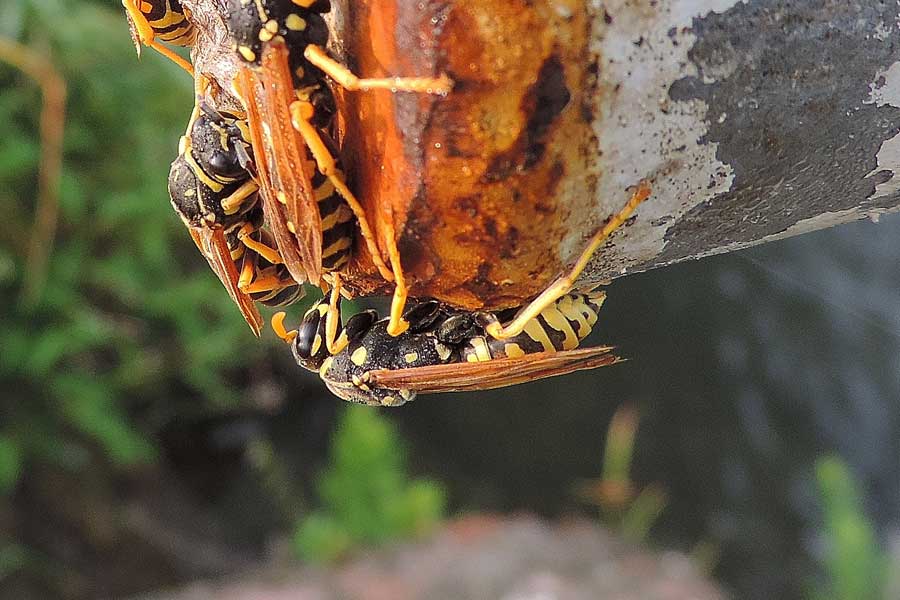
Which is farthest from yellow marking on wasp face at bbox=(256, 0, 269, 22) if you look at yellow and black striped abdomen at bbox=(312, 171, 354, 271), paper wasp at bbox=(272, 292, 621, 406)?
paper wasp at bbox=(272, 292, 621, 406)

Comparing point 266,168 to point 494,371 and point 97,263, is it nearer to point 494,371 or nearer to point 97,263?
point 494,371

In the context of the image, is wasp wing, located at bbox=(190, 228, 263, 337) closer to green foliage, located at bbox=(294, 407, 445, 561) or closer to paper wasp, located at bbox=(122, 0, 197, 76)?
paper wasp, located at bbox=(122, 0, 197, 76)

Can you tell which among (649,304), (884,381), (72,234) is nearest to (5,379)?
(72,234)

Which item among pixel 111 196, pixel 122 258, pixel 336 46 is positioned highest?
pixel 336 46

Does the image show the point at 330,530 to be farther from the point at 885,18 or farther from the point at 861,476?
the point at 885,18

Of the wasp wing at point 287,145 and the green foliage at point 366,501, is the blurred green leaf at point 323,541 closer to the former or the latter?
the green foliage at point 366,501

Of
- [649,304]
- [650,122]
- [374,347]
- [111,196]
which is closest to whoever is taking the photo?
[650,122]
